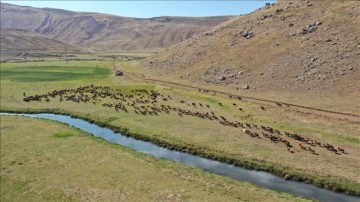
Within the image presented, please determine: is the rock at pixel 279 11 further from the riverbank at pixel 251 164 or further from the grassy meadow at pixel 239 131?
the riverbank at pixel 251 164

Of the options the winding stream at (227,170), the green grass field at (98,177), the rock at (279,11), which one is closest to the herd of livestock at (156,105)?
the winding stream at (227,170)

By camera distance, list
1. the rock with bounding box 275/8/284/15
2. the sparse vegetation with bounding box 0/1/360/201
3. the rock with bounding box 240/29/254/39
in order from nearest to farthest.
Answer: the sparse vegetation with bounding box 0/1/360/201 → the rock with bounding box 240/29/254/39 → the rock with bounding box 275/8/284/15

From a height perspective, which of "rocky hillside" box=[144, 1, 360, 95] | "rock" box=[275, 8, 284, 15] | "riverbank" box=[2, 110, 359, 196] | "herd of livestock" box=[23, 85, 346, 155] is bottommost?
Result: "riverbank" box=[2, 110, 359, 196]

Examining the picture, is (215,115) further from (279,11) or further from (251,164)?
(279,11)

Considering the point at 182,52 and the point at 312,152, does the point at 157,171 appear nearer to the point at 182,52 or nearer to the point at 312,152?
the point at 312,152

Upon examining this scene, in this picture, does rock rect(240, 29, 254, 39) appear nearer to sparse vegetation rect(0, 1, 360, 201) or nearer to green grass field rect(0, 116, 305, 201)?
sparse vegetation rect(0, 1, 360, 201)

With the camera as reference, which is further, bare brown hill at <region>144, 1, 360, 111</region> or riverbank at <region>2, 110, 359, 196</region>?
bare brown hill at <region>144, 1, 360, 111</region>

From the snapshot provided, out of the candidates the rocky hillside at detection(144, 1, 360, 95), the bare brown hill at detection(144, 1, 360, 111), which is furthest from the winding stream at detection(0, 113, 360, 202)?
the rocky hillside at detection(144, 1, 360, 95)

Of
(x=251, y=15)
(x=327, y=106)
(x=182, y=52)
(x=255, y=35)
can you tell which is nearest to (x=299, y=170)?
(x=327, y=106)
